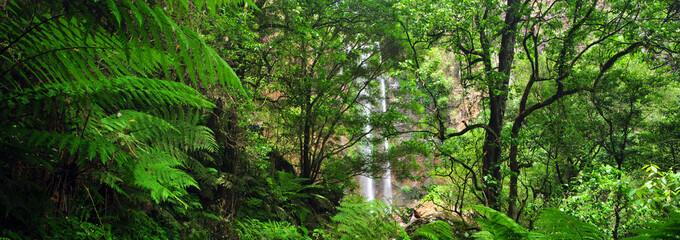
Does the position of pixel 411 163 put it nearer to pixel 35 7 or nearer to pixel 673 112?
pixel 673 112

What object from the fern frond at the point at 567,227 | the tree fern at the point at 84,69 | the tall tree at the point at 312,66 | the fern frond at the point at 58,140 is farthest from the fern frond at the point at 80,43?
the tall tree at the point at 312,66

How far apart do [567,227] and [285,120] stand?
266 inches

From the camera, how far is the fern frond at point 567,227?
1.65 meters

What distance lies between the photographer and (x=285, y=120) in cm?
805

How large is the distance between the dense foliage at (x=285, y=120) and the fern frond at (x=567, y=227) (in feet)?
0.04

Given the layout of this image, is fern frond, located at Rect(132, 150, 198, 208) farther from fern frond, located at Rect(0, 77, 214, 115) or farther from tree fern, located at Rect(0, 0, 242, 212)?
fern frond, located at Rect(0, 77, 214, 115)

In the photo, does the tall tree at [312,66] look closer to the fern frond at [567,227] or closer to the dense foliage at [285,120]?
the dense foliage at [285,120]

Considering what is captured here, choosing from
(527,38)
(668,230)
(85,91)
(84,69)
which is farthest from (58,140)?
(527,38)

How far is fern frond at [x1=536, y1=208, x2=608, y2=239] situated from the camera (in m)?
1.65

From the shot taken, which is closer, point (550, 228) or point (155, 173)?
point (550, 228)

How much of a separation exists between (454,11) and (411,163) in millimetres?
4163

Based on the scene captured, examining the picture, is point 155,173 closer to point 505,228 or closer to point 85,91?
point 85,91

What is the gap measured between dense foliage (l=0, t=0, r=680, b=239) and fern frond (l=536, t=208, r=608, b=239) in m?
0.01

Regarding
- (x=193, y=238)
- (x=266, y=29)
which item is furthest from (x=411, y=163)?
(x=193, y=238)
